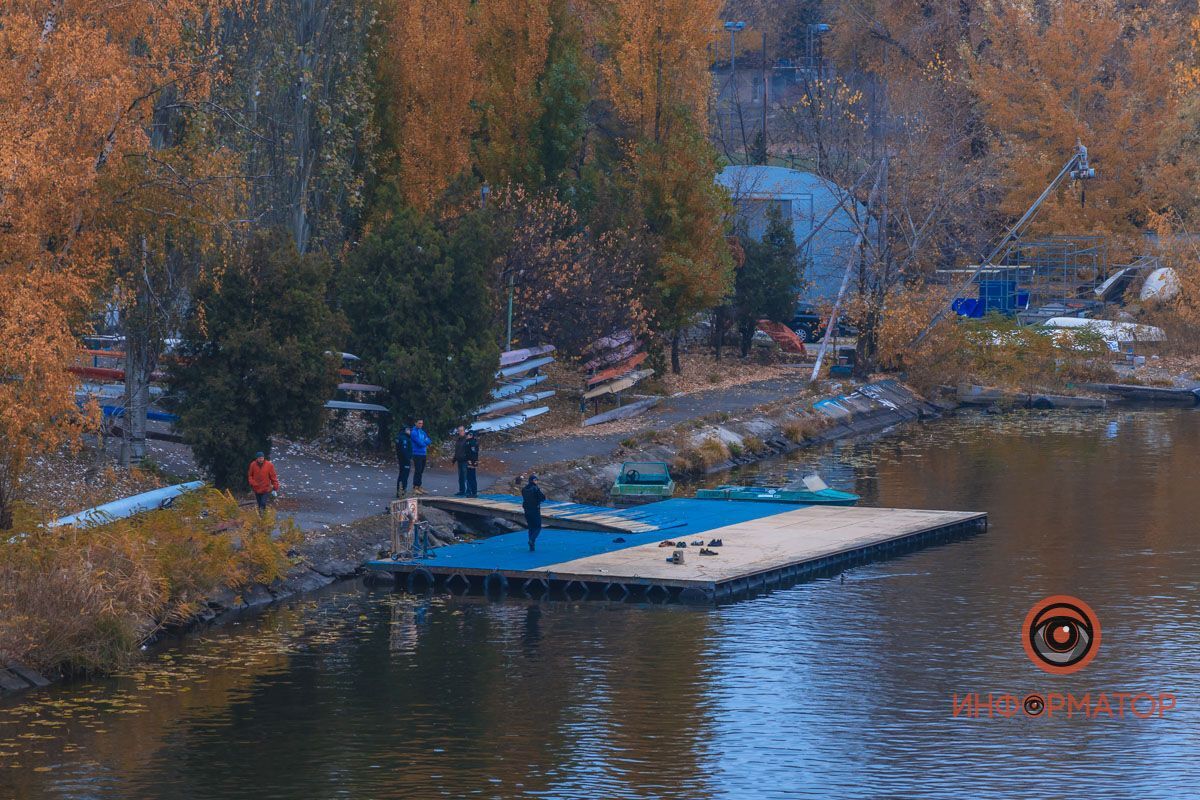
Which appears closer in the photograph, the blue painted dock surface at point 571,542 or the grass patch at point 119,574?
the grass patch at point 119,574

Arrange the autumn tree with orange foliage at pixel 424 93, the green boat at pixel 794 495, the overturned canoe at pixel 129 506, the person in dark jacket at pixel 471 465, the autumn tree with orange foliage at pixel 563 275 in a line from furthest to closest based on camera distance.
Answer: the autumn tree with orange foliage at pixel 424 93 → the autumn tree with orange foliage at pixel 563 275 → the green boat at pixel 794 495 → the person in dark jacket at pixel 471 465 → the overturned canoe at pixel 129 506

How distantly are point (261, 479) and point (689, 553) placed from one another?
8.92 m

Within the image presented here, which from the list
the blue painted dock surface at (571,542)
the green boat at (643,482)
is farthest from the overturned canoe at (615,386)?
the blue painted dock surface at (571,542)

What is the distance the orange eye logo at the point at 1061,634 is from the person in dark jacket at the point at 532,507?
998cm

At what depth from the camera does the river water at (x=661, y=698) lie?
67.9ft

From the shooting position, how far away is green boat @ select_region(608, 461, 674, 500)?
Result: 136 ft

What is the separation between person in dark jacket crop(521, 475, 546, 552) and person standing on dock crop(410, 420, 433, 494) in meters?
3.89

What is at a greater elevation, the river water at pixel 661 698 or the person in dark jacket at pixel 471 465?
the person in dark jacket at pixel 471 465

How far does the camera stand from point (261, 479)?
3228cm

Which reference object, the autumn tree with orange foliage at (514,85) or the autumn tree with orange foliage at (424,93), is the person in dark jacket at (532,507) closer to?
the autumn tree with orange foliage at (424,93)

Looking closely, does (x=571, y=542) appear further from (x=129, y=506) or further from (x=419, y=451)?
(x=129, y=506)

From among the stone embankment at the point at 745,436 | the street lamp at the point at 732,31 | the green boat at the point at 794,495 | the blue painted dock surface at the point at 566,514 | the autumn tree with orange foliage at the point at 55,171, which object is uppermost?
the street lamp at the point at 732,31

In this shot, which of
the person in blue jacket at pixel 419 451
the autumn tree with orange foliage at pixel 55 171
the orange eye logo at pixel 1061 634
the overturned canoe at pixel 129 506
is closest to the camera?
the autumn tree with orange foliage at pixel 55 171

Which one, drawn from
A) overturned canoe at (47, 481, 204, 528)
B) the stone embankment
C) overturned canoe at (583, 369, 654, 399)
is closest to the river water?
overturned canoe at (47, 481, 204, 528)
